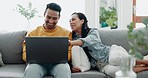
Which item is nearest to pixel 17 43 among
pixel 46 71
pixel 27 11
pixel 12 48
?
pixel 12 48

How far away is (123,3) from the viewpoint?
3.53 metres

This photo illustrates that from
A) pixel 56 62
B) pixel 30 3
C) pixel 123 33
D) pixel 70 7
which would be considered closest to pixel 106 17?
pixel 70 7

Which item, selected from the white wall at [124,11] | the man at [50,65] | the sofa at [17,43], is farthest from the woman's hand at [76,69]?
the white wall at [124,11]

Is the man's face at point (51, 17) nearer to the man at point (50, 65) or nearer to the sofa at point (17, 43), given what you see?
the man at point (50, 65)

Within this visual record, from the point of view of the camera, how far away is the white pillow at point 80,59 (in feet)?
7.84

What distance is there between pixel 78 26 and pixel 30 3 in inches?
50.2

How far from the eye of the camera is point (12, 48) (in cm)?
270

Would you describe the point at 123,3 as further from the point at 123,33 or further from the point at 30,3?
the point at 30,3

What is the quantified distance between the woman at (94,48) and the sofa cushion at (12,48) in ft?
2.02

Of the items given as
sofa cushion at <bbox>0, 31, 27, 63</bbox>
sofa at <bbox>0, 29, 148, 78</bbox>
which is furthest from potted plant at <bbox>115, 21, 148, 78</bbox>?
sofa cushion at <bbox>0, 31, 27, 63</bbox>

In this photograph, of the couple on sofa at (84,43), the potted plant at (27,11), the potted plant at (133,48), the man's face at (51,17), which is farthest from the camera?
the potted plant at (27,11)

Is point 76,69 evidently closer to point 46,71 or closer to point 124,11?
point 46,71

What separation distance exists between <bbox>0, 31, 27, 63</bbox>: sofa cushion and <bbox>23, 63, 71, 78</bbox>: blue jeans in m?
0.61

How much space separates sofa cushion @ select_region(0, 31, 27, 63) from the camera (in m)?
2.69
